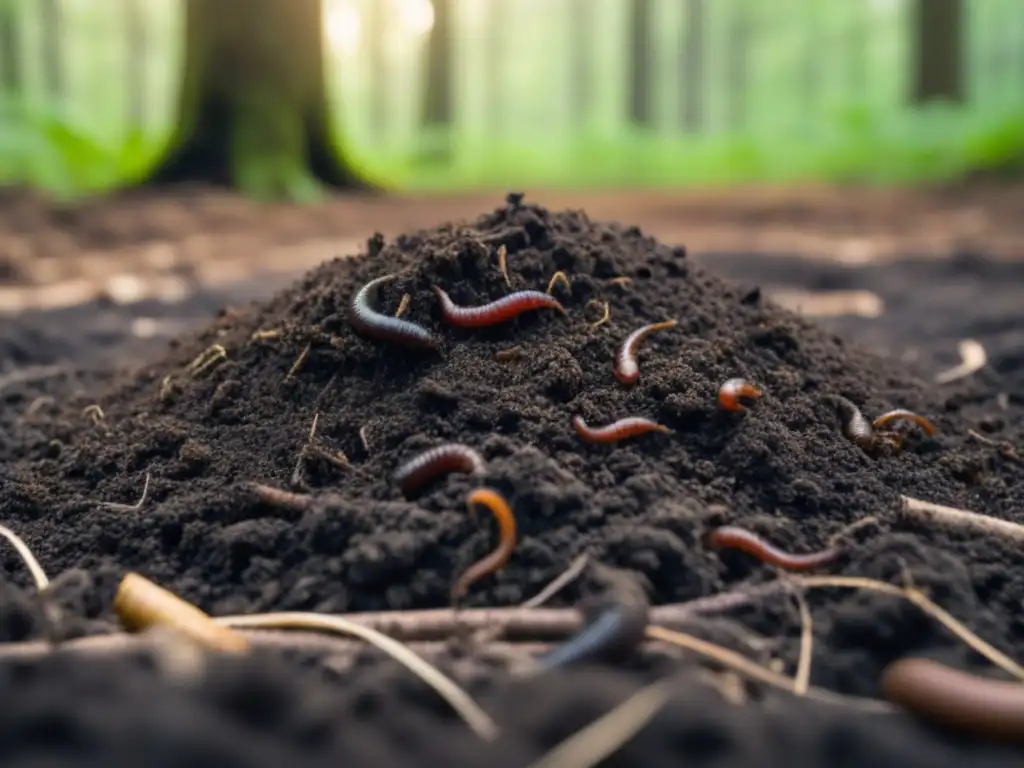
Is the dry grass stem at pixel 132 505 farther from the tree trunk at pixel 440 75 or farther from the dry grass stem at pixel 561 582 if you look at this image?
the tree trunk at pixel 440 75

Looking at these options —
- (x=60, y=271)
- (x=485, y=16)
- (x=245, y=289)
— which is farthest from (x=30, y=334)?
(x=485, y=16)

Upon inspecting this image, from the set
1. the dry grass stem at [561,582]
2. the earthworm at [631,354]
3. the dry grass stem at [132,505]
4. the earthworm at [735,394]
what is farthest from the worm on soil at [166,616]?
the earthworm at [735,394]

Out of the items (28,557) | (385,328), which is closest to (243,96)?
(385,328)

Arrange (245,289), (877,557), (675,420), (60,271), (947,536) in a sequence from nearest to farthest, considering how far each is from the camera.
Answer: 1. (877,557)
2. (947,536)
3. (675,420)
4. (245,289)
5. (60,271)

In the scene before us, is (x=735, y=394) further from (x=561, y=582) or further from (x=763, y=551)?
(x=561, y=582)

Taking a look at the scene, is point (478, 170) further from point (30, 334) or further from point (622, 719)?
point (622, 719)
